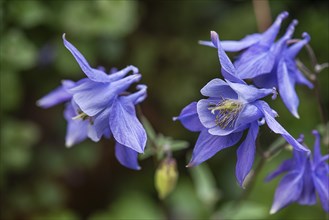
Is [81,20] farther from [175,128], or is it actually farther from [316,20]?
[316,20]

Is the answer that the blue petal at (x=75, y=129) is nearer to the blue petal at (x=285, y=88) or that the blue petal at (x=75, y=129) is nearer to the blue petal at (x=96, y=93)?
the blue petal at (x=96, y=93)

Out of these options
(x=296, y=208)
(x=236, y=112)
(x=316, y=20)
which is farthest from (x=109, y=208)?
(x=236, y=112)

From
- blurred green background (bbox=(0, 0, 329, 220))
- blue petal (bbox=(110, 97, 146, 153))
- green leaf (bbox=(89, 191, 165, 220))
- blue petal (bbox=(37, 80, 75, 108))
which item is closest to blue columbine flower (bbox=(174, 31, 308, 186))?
blue petal (bbox=(110, 97, 146, 153))

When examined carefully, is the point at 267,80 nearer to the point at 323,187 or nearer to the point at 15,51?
the point at 323,187

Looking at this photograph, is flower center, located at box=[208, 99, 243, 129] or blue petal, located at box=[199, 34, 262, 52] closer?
flower center, located at box=[208, 99, 243, 129]

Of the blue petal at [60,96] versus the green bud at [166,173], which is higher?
the blue petal at [60,96]

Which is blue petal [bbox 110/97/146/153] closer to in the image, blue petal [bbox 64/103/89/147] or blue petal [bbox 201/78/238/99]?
blue petal [bbox 201/78/238/99]

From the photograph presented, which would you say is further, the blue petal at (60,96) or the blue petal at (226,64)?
the blue petal at (60,96)

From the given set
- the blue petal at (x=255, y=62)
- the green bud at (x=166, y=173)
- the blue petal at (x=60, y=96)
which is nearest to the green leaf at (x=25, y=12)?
the blue petal at (x=60, y=96)
